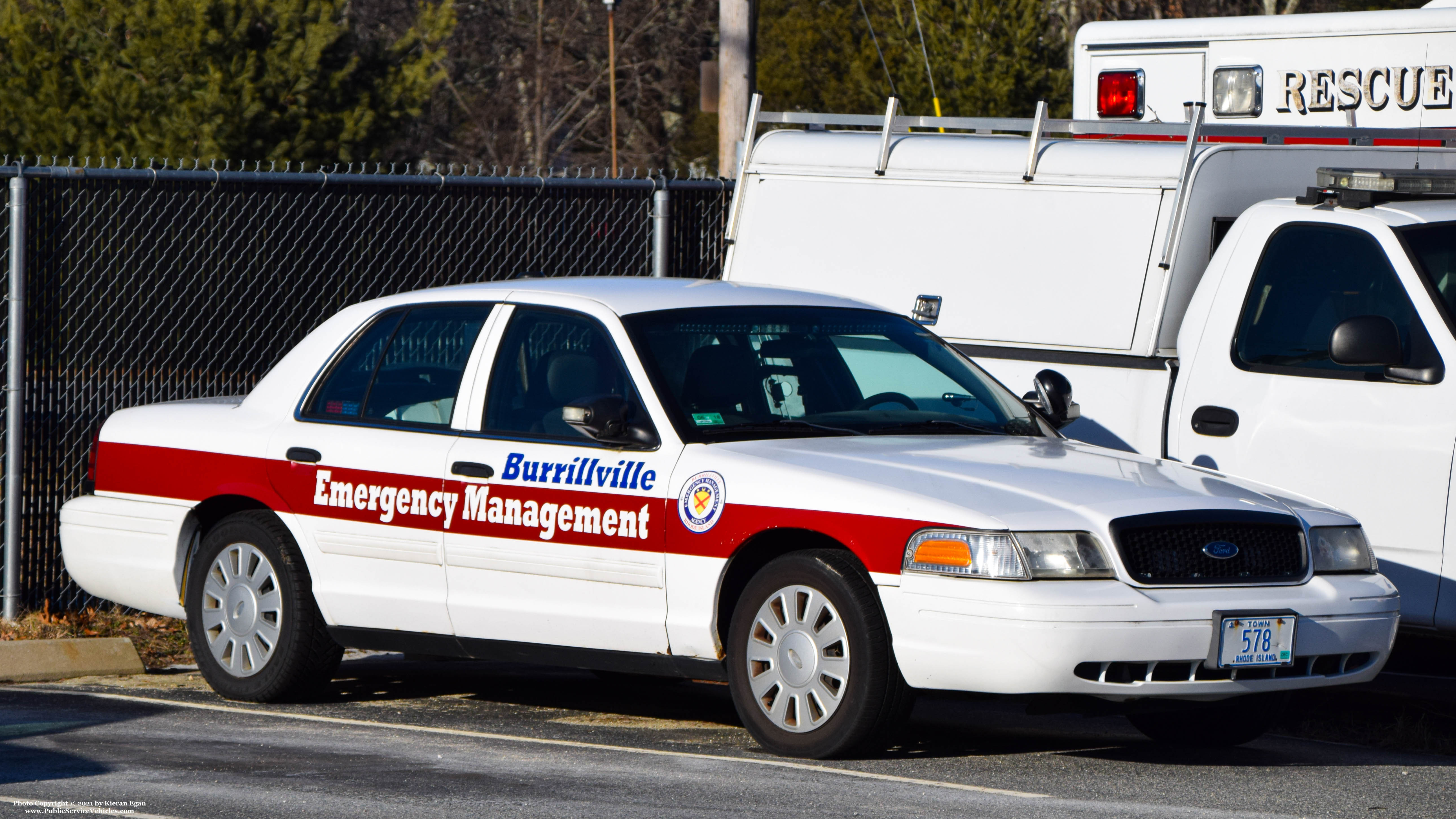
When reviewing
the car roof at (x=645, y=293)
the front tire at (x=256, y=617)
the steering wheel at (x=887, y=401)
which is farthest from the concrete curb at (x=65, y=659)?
the steering wheel at (x=887, y=401)

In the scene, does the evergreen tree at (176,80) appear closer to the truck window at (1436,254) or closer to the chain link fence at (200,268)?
the chain link fence at (200,268)

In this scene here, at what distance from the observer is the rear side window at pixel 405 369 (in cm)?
755

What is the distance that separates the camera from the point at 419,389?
25.0ft

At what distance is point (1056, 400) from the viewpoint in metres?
7.74

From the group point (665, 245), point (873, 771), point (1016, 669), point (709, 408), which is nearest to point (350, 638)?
point (709, 408)

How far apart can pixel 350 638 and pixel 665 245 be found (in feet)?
14.5

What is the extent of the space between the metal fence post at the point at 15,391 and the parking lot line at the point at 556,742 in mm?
1176

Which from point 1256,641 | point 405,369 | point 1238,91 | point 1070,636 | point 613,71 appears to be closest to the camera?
point 1070,636

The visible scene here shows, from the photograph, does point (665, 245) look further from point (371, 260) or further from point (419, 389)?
point (419, 389)

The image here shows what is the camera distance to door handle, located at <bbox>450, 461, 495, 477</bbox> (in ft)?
23.7

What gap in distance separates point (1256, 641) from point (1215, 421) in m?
1.87

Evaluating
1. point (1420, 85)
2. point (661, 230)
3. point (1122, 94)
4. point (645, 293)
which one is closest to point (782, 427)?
point (645, 293)

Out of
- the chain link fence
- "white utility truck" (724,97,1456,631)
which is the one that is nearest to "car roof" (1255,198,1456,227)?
"white utility truck" (724,97,1456,631)

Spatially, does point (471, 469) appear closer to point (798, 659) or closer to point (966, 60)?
point (798, 659)
